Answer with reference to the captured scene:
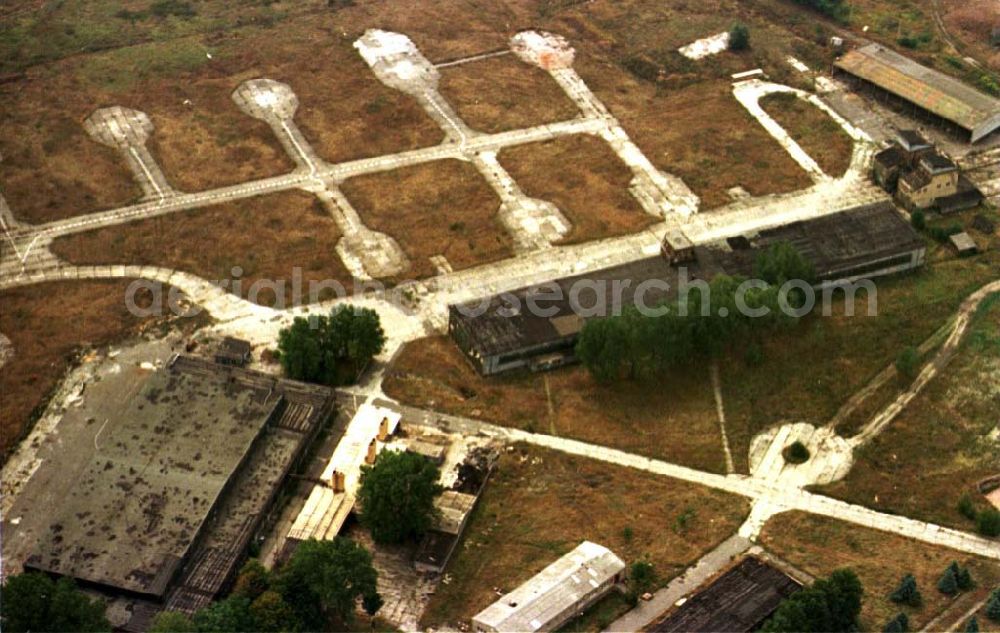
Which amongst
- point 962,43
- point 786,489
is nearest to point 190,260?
point 786,489

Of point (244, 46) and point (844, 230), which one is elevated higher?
point (844, 230)

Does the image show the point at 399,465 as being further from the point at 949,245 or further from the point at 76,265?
the point at 949,245

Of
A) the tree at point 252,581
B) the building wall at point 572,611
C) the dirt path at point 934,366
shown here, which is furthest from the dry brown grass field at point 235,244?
the dirt path at point 934,366

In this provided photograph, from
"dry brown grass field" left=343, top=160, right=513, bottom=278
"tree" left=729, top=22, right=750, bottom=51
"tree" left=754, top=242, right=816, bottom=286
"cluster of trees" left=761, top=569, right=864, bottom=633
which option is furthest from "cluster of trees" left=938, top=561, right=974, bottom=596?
"tree" left=729, top=22, right=750, bottom=51

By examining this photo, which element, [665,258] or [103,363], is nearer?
[103,363]

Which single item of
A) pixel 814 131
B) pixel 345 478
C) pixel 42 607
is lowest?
pixel 345 478

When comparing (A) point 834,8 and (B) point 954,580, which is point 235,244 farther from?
(A) point 834,8

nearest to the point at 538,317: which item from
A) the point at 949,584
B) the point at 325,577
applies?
the point at 325,577
